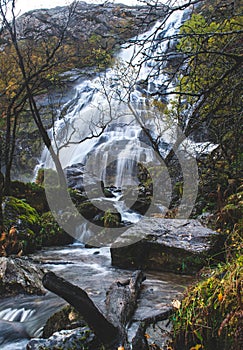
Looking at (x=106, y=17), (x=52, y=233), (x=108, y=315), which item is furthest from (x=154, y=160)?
(x=108, y=315)

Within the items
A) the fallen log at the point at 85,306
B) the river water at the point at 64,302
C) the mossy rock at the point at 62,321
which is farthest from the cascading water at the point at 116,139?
the fallen log at the point at 85,306

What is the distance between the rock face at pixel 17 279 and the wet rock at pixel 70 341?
6.88 feet

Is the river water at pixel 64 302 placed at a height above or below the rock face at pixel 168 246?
below

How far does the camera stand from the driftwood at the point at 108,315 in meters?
2.20

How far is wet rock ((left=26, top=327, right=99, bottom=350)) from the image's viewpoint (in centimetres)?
245

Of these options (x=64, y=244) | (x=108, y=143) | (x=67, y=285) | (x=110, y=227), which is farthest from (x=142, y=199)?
(x=67, y=285)

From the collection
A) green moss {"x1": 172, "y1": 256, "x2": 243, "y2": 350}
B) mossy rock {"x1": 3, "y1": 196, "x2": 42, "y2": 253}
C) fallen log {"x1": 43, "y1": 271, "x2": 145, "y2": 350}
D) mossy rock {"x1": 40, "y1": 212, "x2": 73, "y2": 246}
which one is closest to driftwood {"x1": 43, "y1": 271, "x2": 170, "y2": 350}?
fallen log {"x1": 43, "y1": 271, "x2": 145, "y2": 350}

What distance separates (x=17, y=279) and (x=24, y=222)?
3.97 metres

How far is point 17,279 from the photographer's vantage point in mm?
4730

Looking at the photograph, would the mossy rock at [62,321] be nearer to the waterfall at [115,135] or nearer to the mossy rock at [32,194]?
the mossy rock at [32,194]

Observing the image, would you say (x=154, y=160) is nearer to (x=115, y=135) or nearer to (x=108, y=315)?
(x=115, y=135)

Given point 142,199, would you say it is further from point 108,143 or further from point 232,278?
point 232,278

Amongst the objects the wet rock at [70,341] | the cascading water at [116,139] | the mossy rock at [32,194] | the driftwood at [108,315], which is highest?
the cascading water at [116,139]

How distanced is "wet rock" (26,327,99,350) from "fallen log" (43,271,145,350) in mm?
113
